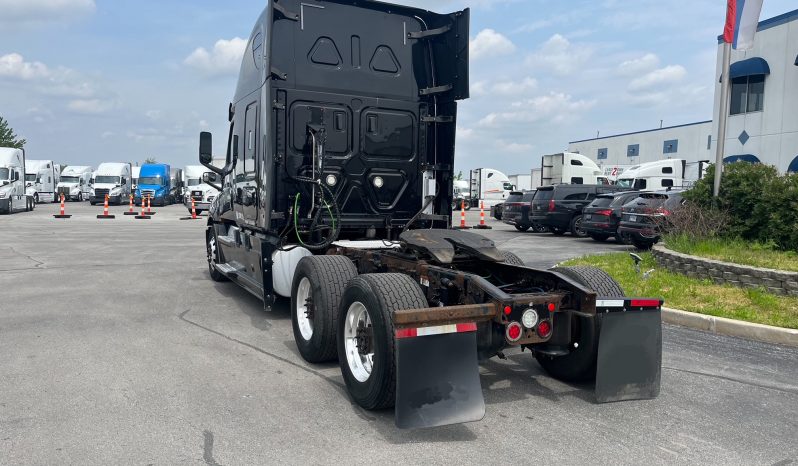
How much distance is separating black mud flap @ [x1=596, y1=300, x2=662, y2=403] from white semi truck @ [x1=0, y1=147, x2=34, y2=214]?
104ft

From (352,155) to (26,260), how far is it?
893 centimetres

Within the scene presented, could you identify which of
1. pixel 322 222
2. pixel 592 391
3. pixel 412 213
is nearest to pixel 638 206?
pixel 412 213

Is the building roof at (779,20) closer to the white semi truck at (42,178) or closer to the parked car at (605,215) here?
the parked car at (605,215)

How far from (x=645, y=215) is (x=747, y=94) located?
15.0 m

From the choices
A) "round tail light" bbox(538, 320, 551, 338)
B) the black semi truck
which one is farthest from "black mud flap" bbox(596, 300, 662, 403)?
"round tail light" bbox(538, 320, 551, 338)

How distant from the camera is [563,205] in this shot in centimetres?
2062

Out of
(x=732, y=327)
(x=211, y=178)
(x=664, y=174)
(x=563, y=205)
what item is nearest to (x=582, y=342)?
(x=732, y=327)

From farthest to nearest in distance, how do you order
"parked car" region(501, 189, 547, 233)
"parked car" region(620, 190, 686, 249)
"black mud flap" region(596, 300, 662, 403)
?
"parked car" region(501, 189, 547, 233) → "parked car" region(620, 190, 686, 249) → "black mud flap" region(596, 300, 662, 403)

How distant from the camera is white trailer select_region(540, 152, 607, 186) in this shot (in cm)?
3023

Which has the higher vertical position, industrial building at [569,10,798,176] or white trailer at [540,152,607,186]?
industrial building at [569,10,798,176]

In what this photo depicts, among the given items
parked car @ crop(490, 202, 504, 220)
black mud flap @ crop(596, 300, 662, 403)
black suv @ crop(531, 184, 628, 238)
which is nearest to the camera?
black mud flap @ crop(596, 300, 662, 403)

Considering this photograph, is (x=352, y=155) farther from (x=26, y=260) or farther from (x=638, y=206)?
(x=638, y=206)

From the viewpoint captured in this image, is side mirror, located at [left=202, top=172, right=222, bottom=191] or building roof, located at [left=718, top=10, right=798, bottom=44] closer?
side mirror, located at [left=202, top=172, right=222, bottom=191]

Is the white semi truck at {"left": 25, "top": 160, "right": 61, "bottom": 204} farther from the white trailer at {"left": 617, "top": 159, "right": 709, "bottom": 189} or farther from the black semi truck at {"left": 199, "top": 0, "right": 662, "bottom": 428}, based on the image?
the black semi truck at {"left": 199, "top": 0, "right": 662, "bottom": 428}
